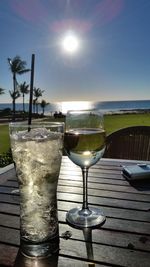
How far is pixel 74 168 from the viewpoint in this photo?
178 cm

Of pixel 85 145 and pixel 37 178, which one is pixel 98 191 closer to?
pixel 85 145

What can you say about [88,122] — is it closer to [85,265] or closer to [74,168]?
[85,265]

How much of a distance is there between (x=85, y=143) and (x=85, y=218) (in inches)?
11.3

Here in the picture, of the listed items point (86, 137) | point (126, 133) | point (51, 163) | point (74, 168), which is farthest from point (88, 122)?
point (126, 133)

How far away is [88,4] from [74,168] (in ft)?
32.8

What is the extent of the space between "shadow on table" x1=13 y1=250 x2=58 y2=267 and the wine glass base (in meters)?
0.20

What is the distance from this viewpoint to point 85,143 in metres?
1.02

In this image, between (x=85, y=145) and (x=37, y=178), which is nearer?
(x=37, y=178)

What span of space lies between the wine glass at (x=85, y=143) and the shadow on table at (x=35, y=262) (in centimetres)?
22

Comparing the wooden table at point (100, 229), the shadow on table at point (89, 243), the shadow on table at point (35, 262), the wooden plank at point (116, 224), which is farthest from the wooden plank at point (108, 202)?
the shadow on table at point (35, 262)

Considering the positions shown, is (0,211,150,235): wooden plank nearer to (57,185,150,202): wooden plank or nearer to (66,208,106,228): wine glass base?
(66,208,106,228): wine glass base

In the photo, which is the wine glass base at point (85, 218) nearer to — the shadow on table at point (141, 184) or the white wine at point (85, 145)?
the white wine at point (85, 145)

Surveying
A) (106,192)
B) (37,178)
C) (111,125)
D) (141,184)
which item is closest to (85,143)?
(37,178)

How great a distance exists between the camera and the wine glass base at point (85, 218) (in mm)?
950
